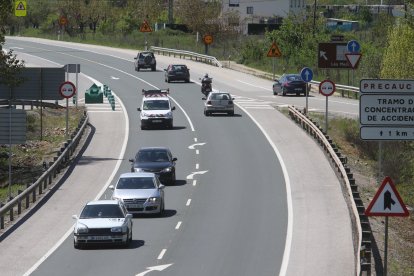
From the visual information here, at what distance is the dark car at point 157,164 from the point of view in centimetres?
3912

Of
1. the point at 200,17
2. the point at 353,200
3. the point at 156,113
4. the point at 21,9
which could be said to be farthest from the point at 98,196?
the point at 200,17

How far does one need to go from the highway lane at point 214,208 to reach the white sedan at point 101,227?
14.0 inches

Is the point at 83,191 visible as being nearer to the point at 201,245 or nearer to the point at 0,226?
the point at 0,226

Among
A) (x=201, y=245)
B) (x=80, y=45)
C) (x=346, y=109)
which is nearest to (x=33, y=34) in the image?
(x=80, y=45)

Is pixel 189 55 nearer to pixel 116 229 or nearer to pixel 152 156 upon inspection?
pixel 152 156

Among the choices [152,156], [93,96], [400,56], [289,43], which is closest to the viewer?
[152,156]

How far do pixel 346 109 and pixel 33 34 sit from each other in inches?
3690

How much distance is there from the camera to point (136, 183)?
3366cm

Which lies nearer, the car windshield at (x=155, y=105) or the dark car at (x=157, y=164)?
the dark car at (x=157, y=164)

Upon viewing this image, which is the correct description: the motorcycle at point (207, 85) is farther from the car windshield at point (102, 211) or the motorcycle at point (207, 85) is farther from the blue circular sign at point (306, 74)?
the car windshield at point (102, 211)

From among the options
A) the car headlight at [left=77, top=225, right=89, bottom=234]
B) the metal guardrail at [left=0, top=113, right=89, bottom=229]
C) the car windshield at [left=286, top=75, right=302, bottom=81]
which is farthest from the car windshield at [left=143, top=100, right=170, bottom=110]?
the car headlight at [left=77, top=225, right=89, bottom=234]

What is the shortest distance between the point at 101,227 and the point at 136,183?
5918 mm

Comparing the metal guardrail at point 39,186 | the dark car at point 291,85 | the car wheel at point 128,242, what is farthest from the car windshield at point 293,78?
the car wheel at point 128,242

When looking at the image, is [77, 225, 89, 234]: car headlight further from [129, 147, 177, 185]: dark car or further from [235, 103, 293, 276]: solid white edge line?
[129, 147, 177, 185]: dark car
